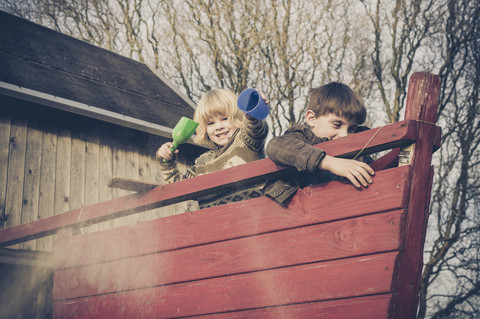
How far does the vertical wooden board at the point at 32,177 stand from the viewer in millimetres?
6688

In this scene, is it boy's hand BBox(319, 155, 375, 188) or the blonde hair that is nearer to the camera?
boy's hand BBox(319, 155, 375, 188)

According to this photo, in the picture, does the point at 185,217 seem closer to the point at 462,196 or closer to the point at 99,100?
the point at 99,100

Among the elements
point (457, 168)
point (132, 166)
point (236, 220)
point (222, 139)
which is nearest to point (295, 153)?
point (236, 220)

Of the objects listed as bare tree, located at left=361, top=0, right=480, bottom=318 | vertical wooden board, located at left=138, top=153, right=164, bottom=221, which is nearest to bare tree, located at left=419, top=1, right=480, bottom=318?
bare tree, located at left=361, top=0, right=480, bottom=318

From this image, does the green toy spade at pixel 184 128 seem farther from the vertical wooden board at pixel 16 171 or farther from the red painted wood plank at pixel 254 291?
the vertical wooden board at pixel 16 171

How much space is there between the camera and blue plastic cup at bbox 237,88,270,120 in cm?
317

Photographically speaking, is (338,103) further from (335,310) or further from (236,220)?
(335,310)

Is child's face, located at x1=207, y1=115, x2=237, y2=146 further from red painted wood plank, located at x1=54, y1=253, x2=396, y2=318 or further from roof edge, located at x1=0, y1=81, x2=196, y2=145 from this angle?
roof edge, located at x1=0, y1=81, x2=196, y2=145

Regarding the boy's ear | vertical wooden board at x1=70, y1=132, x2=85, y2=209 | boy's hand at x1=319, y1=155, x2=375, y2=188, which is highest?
vertical wooden board at x1=70, y1=132, x2=85, y2=209

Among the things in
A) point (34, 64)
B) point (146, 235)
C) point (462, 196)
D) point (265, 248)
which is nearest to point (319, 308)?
point (265, 248)

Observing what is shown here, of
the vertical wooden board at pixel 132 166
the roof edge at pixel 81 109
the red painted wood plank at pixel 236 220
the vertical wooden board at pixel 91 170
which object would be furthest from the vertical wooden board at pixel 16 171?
the red painted wood plank at pixel 236 220

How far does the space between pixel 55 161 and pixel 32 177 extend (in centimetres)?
41

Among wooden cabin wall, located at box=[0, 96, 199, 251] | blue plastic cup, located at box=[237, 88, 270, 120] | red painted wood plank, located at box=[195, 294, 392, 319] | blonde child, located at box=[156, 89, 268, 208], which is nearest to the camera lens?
red painted wood plank, located at box=[195, 294, 392, 319]

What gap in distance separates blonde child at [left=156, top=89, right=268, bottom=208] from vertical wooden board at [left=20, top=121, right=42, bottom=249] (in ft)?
10.6
